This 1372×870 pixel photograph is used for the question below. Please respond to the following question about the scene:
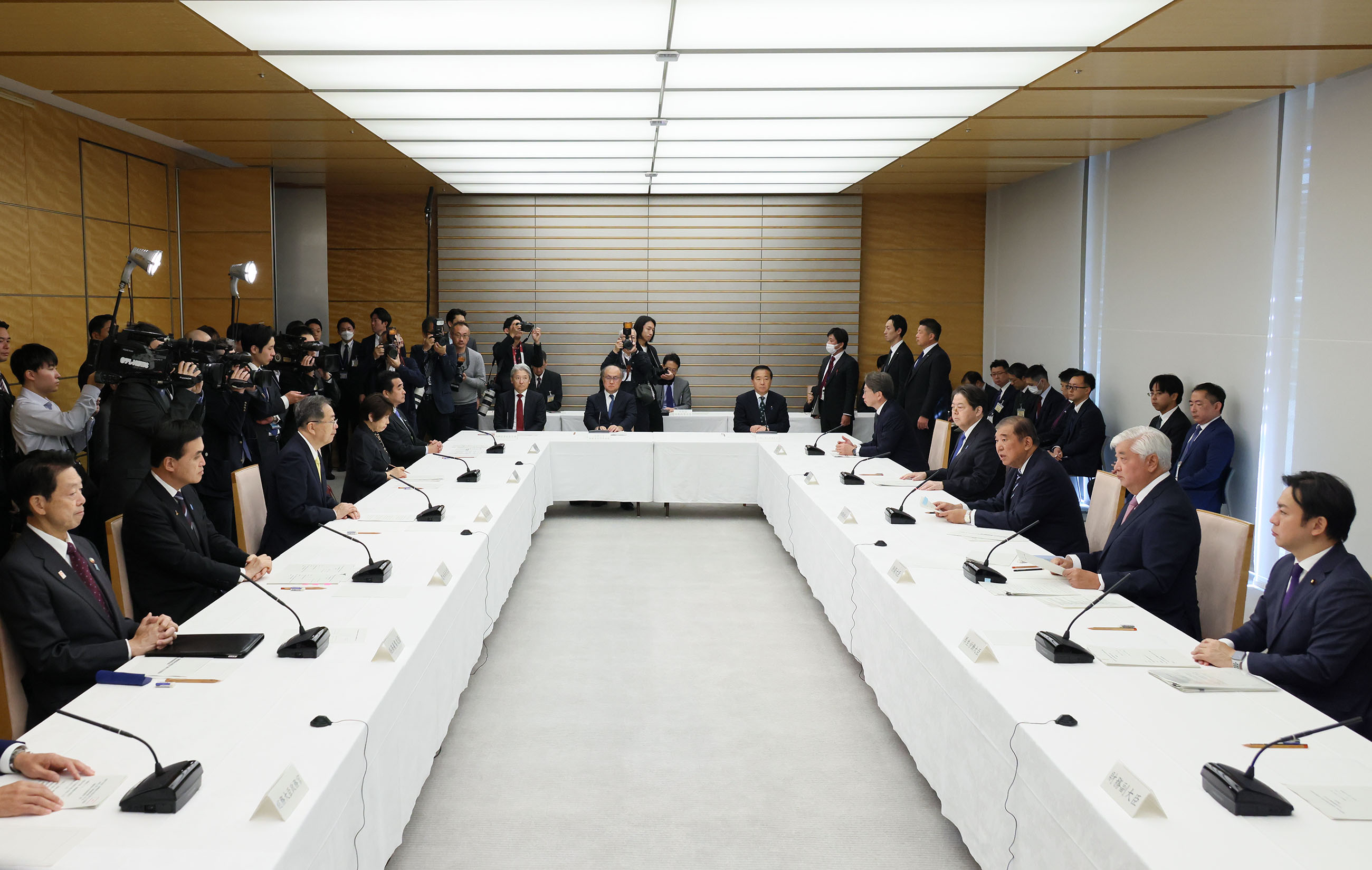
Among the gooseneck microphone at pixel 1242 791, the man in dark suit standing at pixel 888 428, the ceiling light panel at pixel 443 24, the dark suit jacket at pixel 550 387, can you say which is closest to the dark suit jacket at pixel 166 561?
the ceiling light panel at pixel 443 24

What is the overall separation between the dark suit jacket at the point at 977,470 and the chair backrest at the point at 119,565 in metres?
3.95

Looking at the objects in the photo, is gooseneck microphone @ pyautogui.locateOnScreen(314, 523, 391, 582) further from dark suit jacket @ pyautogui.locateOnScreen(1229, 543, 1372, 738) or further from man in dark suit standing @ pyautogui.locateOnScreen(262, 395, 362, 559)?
dark suit jacket @ pyautogui.locateOnScreen(1229, 543, 1372, 738)

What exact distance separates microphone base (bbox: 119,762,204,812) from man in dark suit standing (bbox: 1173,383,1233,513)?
547 centimetres

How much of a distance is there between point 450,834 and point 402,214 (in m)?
8.36

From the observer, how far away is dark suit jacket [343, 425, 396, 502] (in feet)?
17.1

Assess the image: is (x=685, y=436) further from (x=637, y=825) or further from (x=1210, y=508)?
(x=637, y=825)

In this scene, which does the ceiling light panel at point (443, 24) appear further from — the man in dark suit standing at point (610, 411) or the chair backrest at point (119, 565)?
the man in dark suit standing at point (610, 411)

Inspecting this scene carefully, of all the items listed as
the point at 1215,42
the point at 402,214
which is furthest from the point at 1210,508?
the point at 402,214

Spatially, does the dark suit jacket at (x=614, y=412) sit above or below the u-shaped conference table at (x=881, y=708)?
above

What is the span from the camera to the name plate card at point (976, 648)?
256 centimetres

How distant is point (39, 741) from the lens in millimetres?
2037

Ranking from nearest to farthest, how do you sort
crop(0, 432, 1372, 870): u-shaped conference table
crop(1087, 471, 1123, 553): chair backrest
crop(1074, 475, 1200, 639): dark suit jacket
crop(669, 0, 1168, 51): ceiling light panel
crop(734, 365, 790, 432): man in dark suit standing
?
crop(0, 432, 1372, 870): u-shaped conference table
crop(1074, 475, 1200, 639): dark suit jacket
crop(669, 0, 1168, 51): ceiling light panel
crop(1087, 471, 1123, 553): chair backrest
crop(734, 365, 790, 432): man in dark suit standing

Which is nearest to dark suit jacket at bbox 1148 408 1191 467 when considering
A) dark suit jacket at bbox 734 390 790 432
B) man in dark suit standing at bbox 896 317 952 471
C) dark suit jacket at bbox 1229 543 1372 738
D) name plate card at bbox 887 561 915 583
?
man in dark suit standing at bbox 896 317 952 471

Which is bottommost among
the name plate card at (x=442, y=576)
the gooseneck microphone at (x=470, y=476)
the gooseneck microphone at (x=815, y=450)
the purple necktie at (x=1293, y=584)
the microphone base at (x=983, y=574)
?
the name plate card at (x=442, y=576)
